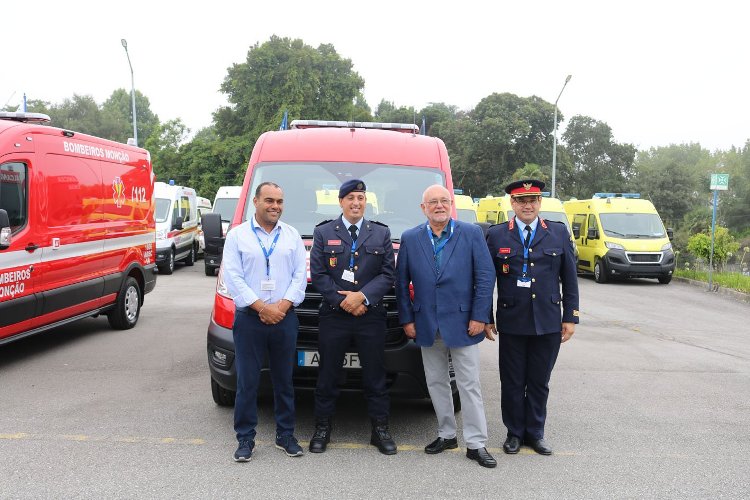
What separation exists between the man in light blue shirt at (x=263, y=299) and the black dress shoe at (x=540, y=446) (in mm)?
1679

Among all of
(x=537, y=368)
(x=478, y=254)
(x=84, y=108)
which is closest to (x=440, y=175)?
(x=478, y=254)

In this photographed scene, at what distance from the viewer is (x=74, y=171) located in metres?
7.79

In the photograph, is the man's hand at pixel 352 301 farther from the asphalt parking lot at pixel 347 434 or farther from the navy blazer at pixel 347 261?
the asphalt parking lot at pixel 347 434

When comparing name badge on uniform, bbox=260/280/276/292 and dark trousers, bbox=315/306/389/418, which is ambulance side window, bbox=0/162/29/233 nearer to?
name badge on uniform, bbox=260/280/276/292

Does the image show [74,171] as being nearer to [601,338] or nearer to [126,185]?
[126,185]

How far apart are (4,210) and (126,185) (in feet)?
9.58

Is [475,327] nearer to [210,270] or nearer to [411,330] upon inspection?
[411,330]

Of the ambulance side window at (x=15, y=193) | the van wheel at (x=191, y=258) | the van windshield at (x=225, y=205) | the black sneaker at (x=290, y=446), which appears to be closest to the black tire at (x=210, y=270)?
Answer: the van windshield at (x=225, y=205)

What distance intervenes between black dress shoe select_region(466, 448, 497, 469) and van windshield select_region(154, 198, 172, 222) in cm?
1451

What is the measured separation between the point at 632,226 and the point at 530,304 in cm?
1480

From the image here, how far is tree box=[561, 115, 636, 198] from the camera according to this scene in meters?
55.2

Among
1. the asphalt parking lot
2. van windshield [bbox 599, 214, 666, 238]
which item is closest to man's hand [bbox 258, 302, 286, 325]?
the asphalt parking lot

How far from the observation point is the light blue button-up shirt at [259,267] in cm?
438

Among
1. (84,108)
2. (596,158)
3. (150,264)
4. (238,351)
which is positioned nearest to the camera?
(238,351)
